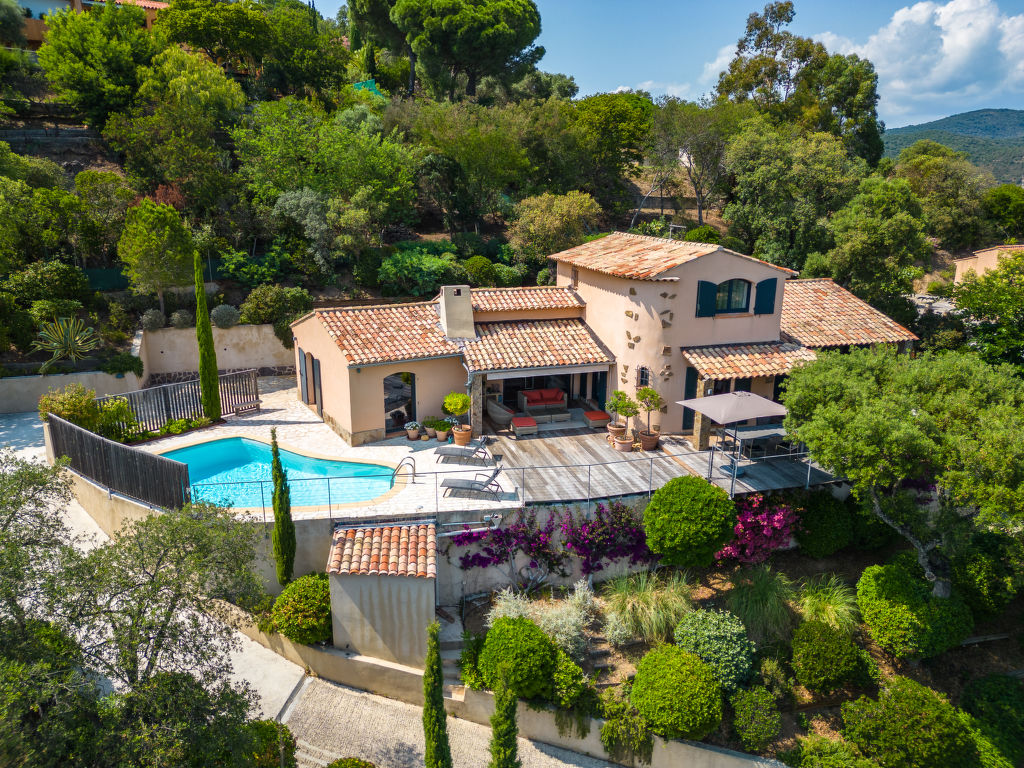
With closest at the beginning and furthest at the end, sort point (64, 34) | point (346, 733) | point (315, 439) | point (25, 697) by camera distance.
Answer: point (25, 697) < point (346, 733) < point (315, 439) < point (64, 34)

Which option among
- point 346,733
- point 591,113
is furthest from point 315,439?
point 591,113

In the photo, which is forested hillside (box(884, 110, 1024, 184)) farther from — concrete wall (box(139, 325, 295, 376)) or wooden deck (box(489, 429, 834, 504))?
concrete wall (box(139, 325, 295, 376))

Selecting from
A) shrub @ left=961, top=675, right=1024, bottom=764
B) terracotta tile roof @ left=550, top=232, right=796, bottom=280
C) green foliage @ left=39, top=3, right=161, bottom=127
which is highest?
green foliage @ left=39, top=3, right=161, bottom=127

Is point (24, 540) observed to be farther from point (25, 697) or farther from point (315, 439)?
point (315, 439)

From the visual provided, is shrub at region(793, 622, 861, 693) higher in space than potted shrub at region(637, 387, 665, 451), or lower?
lower

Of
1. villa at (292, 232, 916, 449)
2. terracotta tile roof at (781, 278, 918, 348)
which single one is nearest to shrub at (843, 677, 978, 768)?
villa at (292, 232, 916, 449)

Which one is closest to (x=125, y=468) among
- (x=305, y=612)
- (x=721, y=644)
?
(x=305, y=612)
